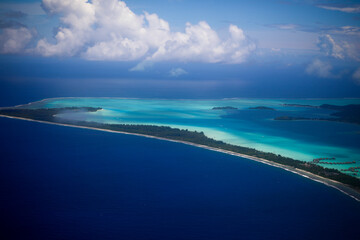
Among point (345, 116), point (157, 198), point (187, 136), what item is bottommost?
point (157, 198)

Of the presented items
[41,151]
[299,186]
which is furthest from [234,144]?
[41,151]

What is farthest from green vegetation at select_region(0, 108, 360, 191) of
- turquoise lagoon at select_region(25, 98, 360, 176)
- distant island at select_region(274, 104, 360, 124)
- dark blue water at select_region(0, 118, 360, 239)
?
distant island at select_region(274, 104, 360, 124)

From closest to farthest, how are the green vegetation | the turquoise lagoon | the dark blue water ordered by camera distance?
the dark blue water < the green vegetation < the turquoise lagoon

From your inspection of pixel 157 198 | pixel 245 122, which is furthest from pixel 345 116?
pixel 157 198

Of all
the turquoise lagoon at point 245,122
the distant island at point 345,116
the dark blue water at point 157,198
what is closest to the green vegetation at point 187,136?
the turquoise lagoon at point 245,122

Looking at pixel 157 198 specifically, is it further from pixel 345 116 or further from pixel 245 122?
pixel 345 116

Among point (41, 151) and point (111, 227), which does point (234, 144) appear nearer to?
point (41, 151)

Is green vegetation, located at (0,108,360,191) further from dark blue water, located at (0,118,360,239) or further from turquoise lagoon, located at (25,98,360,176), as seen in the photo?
dark blue water, located at (0,118,360,239)
